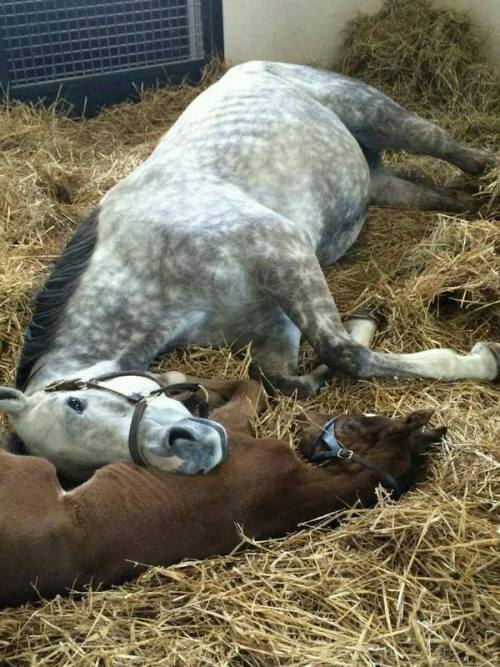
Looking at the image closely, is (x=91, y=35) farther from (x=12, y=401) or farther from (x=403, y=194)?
(x=12, y=401)

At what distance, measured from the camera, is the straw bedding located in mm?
1786

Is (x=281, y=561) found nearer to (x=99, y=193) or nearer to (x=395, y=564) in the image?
(x=395, y=564)

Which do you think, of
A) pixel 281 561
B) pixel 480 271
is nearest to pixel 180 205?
pixel 480 271

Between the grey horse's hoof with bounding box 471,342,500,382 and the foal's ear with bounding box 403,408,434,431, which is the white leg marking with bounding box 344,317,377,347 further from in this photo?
the foal's ear with bounding box 403,408,434,431

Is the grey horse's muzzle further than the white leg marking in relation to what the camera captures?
No

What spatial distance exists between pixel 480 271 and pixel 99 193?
7.50 feet

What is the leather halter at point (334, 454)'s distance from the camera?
2260mm

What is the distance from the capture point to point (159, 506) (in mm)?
2029

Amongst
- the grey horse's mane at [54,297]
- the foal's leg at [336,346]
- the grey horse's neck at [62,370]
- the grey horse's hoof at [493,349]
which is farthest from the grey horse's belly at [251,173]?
the grey horse's hoof at [493,349]

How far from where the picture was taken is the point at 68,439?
7.32 ft

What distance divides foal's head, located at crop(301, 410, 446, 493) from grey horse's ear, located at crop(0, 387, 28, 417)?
0.95 meters

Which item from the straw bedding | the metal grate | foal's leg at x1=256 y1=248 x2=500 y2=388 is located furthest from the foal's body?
the metal grate

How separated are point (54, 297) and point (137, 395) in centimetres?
84

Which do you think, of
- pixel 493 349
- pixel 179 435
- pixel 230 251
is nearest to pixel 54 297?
pixel 230 251
